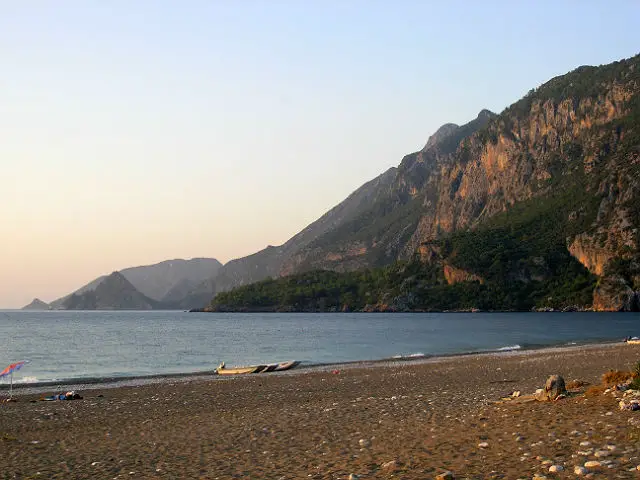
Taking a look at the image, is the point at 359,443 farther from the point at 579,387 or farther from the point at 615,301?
the point at 615,301

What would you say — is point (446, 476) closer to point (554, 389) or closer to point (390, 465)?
point (390, 465)

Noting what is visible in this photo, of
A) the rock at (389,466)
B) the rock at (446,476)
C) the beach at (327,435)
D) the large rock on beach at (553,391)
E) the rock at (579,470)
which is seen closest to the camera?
the rock at (579,470)

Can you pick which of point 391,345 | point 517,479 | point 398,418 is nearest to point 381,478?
point 517,479

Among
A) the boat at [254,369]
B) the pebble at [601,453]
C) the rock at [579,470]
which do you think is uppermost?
the pebble at [601,453]

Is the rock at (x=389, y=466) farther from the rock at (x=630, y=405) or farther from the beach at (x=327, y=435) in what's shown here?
the rock at (x=630, y=405)

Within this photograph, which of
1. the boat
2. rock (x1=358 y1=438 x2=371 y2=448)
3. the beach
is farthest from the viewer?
the boat

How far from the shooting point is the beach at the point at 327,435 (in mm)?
12422

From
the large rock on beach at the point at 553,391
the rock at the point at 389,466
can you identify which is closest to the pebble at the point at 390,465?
the rock at the point at 389,466

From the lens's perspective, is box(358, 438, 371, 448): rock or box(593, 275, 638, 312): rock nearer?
box(358, 438, 371, 448): rock

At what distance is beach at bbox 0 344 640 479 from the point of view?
1242 centimetres

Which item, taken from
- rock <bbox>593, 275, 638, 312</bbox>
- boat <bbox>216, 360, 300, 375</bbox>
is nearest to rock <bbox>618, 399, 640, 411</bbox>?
boat <bbox>216, 360, 300, 375</bbox>

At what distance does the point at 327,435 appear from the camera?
1694 cm

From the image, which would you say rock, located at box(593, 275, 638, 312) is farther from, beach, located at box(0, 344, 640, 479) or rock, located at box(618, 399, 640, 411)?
rock, located at box(618, 399, 640, 411)

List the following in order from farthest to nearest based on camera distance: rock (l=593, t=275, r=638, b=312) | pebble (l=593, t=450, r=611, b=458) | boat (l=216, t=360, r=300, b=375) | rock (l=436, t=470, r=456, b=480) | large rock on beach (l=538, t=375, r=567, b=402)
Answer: rock (l=593, t=275, r=638, b=312) < boat (l=216, t=360, r=300, b=375) < large rock on beach (l=538, t=375, r=567, b=402) < pebble (l=593, t=450, r=611, b=458) < rock (l=436, t=470, r=456, b=480)
